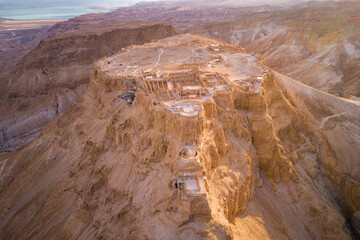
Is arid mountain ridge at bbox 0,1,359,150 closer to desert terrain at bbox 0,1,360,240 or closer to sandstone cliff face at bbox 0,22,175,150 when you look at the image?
sandstone cliff face at bbox 0,22,175,150

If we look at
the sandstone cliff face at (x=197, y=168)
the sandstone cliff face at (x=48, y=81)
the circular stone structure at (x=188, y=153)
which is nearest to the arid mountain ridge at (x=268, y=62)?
the sandstone cliff face at (x=48, y=81)

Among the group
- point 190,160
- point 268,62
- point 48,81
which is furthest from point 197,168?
point 268,62

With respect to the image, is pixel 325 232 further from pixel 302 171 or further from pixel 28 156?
pixel 28 156

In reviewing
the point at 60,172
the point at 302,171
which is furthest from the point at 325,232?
the point at 60,172

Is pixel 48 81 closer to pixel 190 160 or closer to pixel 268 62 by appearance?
pixel 190 160

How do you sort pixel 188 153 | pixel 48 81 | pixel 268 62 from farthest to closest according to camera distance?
1. pixel 268 62
2. pixel 48 81
3. pixel 188 153

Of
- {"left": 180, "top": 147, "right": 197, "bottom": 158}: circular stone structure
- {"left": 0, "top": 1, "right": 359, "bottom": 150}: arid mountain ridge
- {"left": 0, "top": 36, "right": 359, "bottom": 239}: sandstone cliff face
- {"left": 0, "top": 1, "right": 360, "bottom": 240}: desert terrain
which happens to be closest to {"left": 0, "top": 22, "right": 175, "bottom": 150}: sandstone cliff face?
{"left": 0, "top": 1, "right": 359, "bottom": 150}: arid mountain ridge
